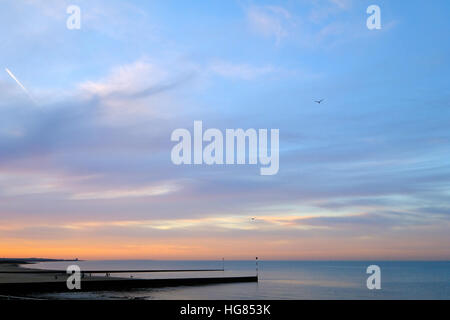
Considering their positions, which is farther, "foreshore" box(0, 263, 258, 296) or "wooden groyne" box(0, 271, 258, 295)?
"wooden groyne" box(0, 271, 258, 295)

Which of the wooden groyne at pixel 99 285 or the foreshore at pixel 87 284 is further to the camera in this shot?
the wooden groyne at pixel 99 285

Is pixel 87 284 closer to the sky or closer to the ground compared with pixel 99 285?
closer to the sky

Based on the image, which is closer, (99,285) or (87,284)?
(87,284)
